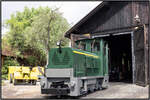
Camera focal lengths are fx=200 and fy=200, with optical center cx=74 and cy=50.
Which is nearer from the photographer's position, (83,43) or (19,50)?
(83,43)

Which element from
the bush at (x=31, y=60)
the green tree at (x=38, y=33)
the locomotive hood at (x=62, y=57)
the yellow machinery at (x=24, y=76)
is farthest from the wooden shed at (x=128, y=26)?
the bush at (x=31, y=60)

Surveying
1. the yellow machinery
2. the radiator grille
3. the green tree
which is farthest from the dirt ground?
the green tree


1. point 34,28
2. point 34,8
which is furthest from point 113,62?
point 34,8

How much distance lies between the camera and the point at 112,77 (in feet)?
63.4

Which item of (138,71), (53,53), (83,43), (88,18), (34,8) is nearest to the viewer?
(53,53)

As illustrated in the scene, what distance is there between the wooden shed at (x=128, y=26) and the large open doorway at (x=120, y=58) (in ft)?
11.8

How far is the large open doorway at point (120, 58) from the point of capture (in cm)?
1919

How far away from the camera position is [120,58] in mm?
21391

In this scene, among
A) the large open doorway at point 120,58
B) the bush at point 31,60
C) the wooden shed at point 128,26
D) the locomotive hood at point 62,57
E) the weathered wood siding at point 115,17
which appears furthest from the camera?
the bush at point 31,60

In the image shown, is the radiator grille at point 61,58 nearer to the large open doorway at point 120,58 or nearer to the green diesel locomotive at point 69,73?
the green diesel locomotive at point 69,73

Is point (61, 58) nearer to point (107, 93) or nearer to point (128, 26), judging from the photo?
point (107, 93)

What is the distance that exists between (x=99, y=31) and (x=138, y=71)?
4.31 m

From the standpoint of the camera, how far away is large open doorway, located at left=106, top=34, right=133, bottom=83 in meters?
19.2

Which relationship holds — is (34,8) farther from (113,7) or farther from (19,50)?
(113,7)
